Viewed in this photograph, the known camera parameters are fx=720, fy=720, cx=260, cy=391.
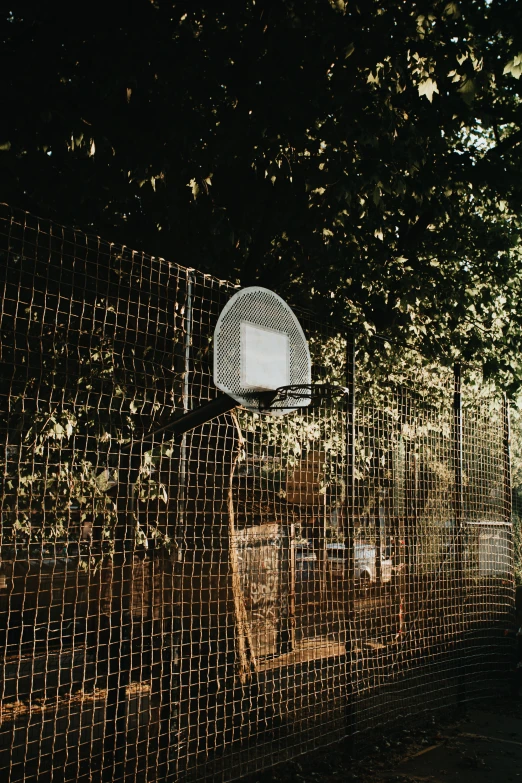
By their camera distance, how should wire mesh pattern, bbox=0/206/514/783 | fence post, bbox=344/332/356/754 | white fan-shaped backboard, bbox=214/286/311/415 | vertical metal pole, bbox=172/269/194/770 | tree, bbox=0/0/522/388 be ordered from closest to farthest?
wire mesh pattern, bbox=0/206/514/783 → vertical metal pole, bbox=172/269/194/770 → white fan-shaped backboard, bbox=214/286/311/415 → fence post, bbox=344/332/356/754 → tree, bbox=0/0/522/388

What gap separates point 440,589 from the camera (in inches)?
290

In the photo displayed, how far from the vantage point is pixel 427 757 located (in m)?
6.21

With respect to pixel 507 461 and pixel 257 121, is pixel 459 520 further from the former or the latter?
pixel 257 121

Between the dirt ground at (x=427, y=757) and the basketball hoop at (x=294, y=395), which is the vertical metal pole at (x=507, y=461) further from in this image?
the basketball hoop at (x=294, y=395)

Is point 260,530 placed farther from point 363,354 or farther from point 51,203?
point 363,354

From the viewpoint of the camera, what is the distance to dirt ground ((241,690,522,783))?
220 inches

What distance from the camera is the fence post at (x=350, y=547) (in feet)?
19.4

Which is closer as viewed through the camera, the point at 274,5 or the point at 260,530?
the point at 260,530

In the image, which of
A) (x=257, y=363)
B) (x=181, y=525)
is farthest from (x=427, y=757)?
(x=257, y=363)

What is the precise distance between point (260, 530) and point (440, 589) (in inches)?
102

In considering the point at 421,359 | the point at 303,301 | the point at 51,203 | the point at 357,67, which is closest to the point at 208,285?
the point at 51,203

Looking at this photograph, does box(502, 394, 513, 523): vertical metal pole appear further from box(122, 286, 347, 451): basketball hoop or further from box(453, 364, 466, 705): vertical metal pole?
box(122, 286, 347, 451): basketball hoop

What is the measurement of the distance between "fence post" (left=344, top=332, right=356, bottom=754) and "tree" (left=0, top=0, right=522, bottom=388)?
6.36 ft

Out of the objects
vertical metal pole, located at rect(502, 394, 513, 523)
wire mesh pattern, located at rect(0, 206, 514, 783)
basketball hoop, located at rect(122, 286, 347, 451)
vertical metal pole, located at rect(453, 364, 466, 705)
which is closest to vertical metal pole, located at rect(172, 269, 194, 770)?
wire mesh pattern, located at rect(0, 206, 514, 783)
